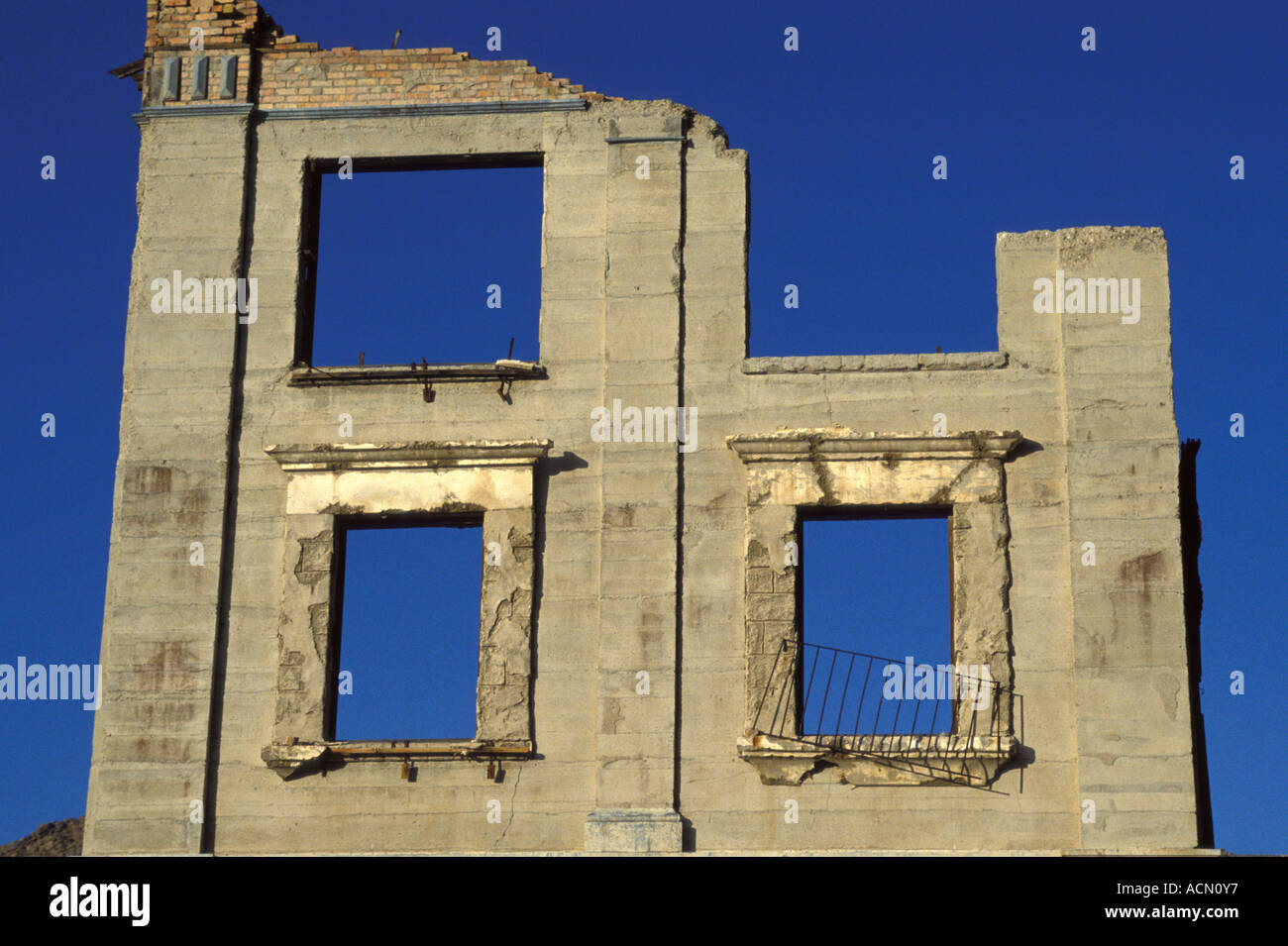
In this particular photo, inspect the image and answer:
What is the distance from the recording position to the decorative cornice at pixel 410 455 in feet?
58.9

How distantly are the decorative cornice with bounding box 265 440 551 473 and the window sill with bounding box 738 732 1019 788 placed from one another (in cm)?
320

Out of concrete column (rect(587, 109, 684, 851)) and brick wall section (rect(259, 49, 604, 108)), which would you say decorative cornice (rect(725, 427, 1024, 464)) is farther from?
brick wall section (rect(259, 49, 604, 108))

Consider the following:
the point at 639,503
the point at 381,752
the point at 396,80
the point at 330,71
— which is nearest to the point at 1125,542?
the point at 639,503

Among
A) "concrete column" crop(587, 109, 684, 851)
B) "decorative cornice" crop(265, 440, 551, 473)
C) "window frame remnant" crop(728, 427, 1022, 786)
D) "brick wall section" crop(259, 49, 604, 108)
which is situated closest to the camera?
"window frame remnant" crop(728, 427, 1022, 786)

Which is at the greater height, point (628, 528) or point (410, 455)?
point (410, 455)

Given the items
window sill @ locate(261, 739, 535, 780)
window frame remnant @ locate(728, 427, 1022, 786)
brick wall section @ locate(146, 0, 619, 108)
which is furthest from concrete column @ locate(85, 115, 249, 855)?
window frame remnant @ locate(728, 427, 1022, 786)

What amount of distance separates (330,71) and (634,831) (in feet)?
25.5

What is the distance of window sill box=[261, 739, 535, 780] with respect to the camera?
17.2 metres

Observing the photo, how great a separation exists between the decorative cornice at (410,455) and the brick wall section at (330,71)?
343 centimetres

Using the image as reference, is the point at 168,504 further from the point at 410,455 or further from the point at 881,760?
the point at 881,760

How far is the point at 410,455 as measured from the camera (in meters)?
18.0
